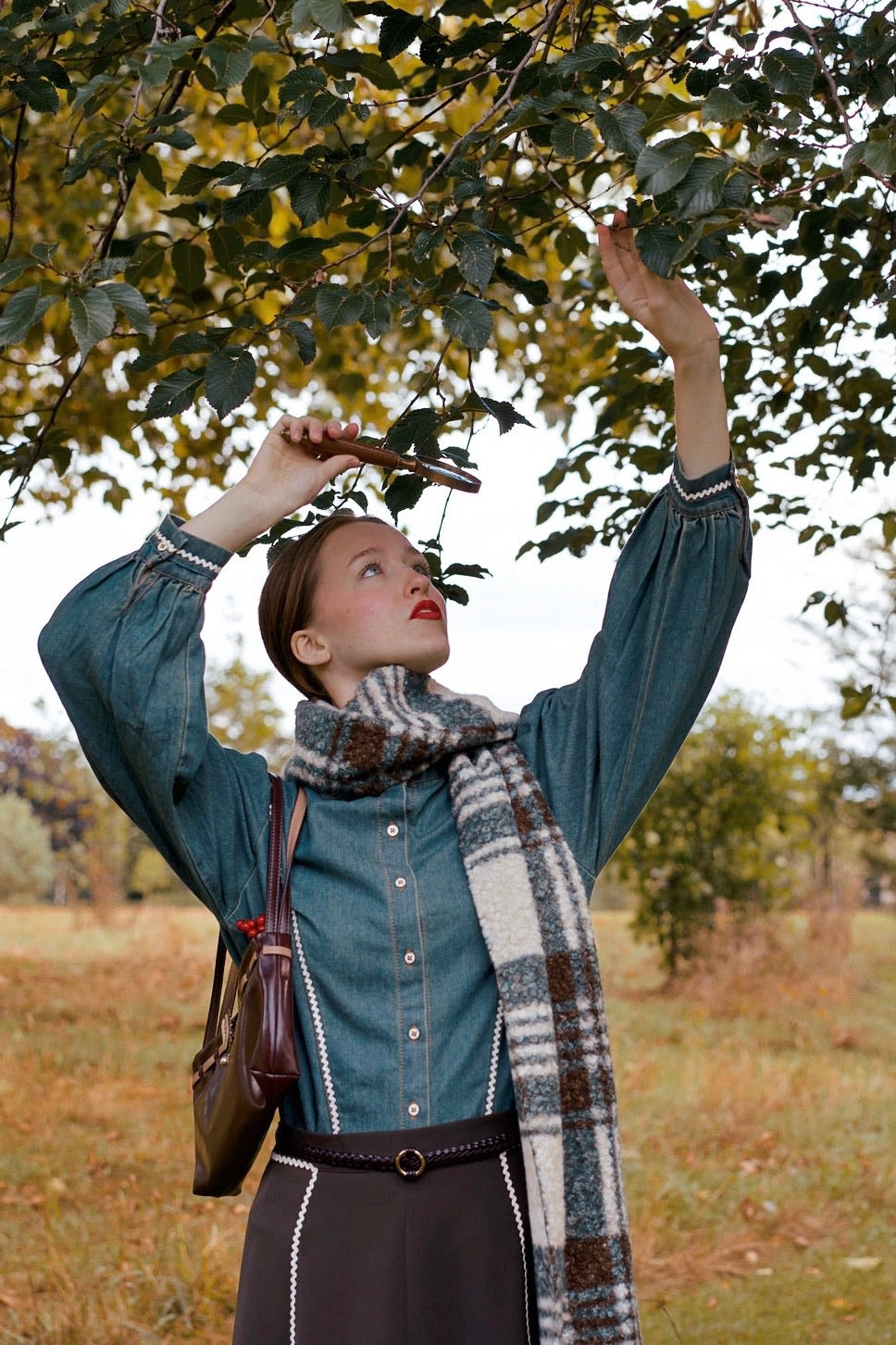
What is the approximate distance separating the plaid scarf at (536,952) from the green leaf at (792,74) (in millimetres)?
849

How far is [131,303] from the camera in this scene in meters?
1.41

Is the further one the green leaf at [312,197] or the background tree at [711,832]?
the background tree at [711,832]

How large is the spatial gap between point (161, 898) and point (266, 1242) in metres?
12.9

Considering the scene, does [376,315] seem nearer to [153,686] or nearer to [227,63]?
[227,63]

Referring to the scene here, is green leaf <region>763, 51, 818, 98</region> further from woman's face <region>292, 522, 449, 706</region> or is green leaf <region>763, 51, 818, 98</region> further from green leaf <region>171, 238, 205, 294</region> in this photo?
green leaf <region>171, 238, 205, 294</region>

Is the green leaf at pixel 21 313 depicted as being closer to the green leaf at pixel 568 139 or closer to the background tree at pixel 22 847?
the green leaf at pixel 568 139

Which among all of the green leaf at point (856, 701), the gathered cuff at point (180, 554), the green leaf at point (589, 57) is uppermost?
the green leaf at point (589, 57)

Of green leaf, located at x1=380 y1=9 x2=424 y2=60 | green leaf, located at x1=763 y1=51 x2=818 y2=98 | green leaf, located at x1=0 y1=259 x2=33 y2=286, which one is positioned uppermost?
green leaf, located at x1=380 y1=9 x2=424 y2=60

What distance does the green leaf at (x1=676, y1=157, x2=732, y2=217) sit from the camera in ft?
4.67

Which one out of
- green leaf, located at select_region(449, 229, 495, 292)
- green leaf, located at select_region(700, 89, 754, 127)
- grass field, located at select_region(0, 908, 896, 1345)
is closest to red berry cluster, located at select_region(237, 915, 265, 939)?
green leaf, located at select_region(449, 229, 495, 292)

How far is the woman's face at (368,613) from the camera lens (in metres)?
1.78

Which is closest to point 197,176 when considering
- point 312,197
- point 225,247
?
point 312,197

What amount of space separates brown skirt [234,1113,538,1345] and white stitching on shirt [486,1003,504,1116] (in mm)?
18

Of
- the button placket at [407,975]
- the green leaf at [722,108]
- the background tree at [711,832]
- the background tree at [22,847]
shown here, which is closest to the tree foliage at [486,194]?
the green leaf at [722,108]
